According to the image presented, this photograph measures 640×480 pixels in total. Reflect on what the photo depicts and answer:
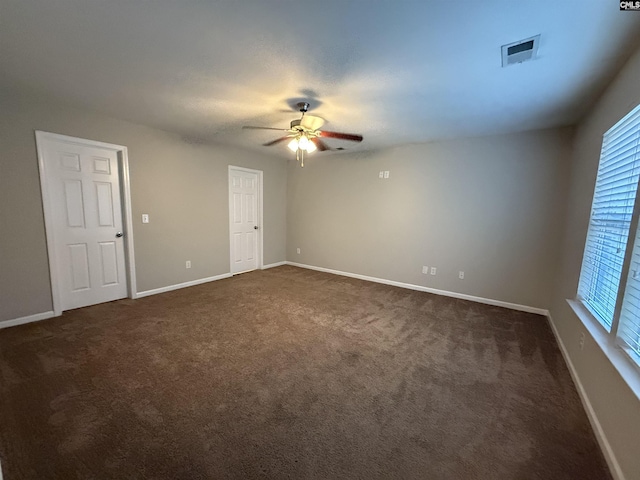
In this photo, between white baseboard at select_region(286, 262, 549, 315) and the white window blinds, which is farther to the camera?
white baseboard at select_region(286, 262, 549, 315)

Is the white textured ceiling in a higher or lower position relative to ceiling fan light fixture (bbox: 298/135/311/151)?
higher

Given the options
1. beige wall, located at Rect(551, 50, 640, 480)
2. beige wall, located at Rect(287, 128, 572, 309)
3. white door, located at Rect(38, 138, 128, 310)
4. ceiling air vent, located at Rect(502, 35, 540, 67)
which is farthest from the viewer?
beige wall, located at Rect(287, 128, 572, 309)

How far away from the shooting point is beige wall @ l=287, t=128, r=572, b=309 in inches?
140

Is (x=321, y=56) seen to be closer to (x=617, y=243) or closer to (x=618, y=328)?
(x=617, y=243)

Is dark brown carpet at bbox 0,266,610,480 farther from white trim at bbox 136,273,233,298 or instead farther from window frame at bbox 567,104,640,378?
white trim at bbox 136,273,233,298

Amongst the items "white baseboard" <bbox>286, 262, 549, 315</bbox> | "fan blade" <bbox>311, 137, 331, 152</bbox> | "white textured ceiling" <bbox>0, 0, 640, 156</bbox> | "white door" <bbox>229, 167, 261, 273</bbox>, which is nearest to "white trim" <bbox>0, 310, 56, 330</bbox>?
"white textured ceiling" <bbox>0, 0, 640, 156</bbox>

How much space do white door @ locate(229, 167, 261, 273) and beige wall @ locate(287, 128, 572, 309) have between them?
3.88 feet

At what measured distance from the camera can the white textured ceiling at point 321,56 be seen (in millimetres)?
1505

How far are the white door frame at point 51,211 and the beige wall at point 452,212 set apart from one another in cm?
328

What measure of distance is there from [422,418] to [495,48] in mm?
2579

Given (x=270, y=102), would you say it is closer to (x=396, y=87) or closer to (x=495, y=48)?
(x=396, y=87)

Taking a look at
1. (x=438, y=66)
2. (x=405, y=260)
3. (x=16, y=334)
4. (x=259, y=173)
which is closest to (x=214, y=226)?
(x=259, y=173)

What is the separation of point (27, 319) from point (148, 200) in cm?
194

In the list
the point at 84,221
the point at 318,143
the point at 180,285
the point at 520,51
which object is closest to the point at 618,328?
the point at 520,51
